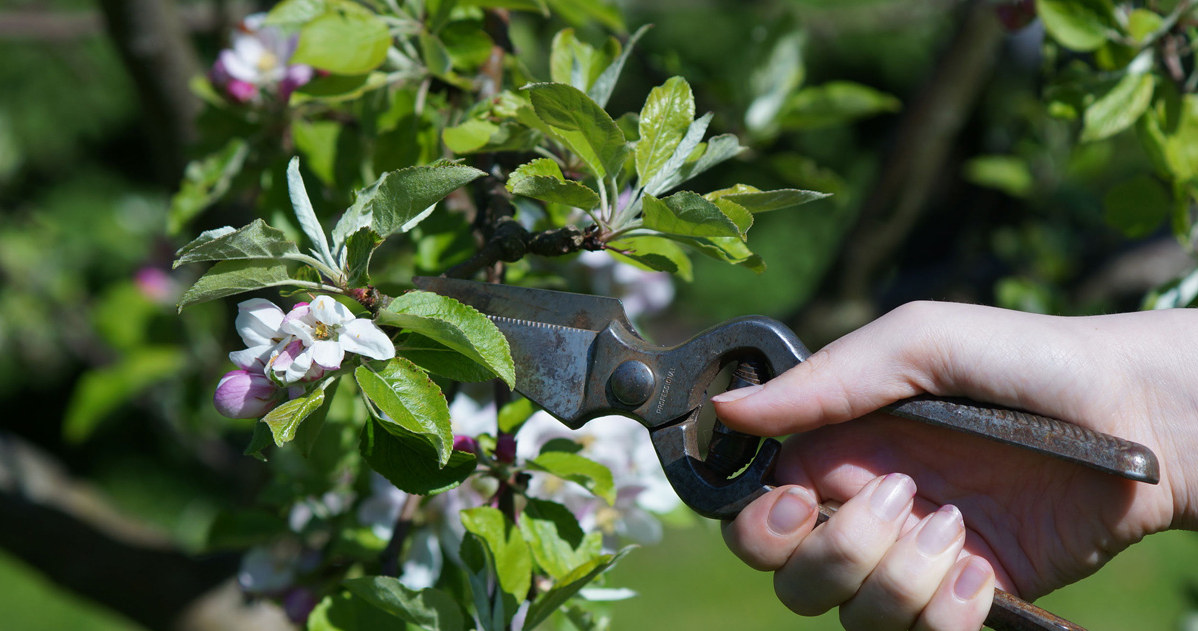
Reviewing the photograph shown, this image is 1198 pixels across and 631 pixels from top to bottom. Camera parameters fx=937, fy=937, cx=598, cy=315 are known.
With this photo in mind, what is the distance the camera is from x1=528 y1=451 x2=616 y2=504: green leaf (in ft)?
3.68

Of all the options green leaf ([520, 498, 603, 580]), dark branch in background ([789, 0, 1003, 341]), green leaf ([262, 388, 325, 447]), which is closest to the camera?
green leaf ([262, 388, 325, 447])

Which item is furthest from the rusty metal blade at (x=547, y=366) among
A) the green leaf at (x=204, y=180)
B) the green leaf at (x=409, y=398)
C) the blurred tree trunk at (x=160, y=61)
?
the blurred tree trunk at (x=160, y=61)

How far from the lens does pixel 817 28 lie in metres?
3.26

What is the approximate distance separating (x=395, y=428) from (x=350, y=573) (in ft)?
1.77

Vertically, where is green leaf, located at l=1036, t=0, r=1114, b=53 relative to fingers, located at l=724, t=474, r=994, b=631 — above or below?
above

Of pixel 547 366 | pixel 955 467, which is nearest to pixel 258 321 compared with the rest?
pixel 547 366

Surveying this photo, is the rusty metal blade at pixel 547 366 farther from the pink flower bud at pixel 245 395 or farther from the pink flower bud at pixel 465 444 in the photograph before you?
the pink flower bud at pixel 245 395

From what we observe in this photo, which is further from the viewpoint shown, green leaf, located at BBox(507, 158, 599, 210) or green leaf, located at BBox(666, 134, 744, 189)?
green leaf, located at BBox(666, 134, 744, 189)

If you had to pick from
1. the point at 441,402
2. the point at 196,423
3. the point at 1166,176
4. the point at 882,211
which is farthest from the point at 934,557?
the point at 196,423

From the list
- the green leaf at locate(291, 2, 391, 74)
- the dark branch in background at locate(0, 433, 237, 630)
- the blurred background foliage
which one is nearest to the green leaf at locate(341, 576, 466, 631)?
the green leaf at locate(291, 2, 391, 74)

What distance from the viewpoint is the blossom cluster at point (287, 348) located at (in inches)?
34.2

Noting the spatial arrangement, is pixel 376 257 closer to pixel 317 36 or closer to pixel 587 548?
pixel 317 36

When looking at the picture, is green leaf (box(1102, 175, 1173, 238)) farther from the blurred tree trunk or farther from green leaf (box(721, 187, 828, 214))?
the blurred tree trunk

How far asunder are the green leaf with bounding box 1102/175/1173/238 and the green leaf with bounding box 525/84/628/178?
93 centimetres
